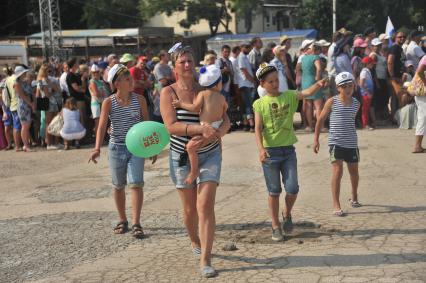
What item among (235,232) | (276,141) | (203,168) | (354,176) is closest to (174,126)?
(203,168)

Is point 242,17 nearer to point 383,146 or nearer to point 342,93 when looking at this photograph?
point 383,146

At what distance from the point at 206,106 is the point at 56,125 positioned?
9.00 metres

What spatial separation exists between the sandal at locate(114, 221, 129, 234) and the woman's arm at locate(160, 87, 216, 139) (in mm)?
1912

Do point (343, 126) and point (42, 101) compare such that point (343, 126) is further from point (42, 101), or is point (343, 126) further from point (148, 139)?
point (42, 101)

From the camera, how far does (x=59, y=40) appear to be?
3800 centimetres

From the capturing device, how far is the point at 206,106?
17.0ft

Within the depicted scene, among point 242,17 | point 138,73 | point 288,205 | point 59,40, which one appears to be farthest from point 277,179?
point 242,17

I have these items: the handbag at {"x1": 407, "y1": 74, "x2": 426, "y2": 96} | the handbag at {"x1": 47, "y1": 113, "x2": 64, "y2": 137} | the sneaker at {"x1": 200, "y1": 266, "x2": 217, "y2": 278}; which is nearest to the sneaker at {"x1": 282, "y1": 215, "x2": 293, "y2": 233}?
the sneaker at {"x1": 200, "y1": 266, "x2": 217, "y2": 278}

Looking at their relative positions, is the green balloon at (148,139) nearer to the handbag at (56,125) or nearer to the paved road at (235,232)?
the paved road at (235,232)

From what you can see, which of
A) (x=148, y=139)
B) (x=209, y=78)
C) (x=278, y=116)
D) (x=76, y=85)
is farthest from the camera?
(x=76, y=85)

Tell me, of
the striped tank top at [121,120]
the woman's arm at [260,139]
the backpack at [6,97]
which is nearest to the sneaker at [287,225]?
the woman's arm at [260,139]

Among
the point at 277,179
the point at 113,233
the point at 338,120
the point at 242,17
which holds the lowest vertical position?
the point at 113,233

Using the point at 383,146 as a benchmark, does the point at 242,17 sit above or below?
above

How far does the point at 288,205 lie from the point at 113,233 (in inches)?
76.4
